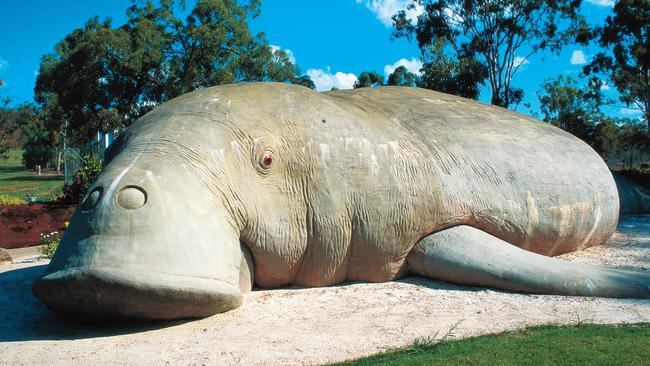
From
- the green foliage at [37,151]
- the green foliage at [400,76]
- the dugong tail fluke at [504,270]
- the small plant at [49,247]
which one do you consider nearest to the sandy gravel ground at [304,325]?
the dugong tail fluke at [504,270]

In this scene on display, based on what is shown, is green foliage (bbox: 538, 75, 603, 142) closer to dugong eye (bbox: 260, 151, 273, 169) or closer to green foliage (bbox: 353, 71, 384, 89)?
green foliage (bbox: 353, 71, 384, 89)

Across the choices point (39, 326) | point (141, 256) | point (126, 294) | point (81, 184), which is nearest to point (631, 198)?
point (141, 256)

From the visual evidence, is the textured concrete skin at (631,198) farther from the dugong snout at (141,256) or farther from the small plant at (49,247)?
the small plant at (49,247)

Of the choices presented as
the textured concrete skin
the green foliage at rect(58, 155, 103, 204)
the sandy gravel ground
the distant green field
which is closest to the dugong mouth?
the sandy gravel ground

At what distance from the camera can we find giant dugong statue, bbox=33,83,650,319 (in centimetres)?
419

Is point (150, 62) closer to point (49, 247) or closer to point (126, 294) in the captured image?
point (49, 247)

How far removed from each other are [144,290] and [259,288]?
1.79 metres

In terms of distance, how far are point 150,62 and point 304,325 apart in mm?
23426

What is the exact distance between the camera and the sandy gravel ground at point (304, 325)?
3916 millimetres

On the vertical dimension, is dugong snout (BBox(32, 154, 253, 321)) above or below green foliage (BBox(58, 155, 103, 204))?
below

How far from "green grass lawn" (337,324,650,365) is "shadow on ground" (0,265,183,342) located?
1885 millimetres

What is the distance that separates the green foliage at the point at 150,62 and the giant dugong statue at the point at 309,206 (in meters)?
19.3

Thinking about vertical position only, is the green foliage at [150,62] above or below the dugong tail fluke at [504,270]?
above

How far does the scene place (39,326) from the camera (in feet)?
15.2
